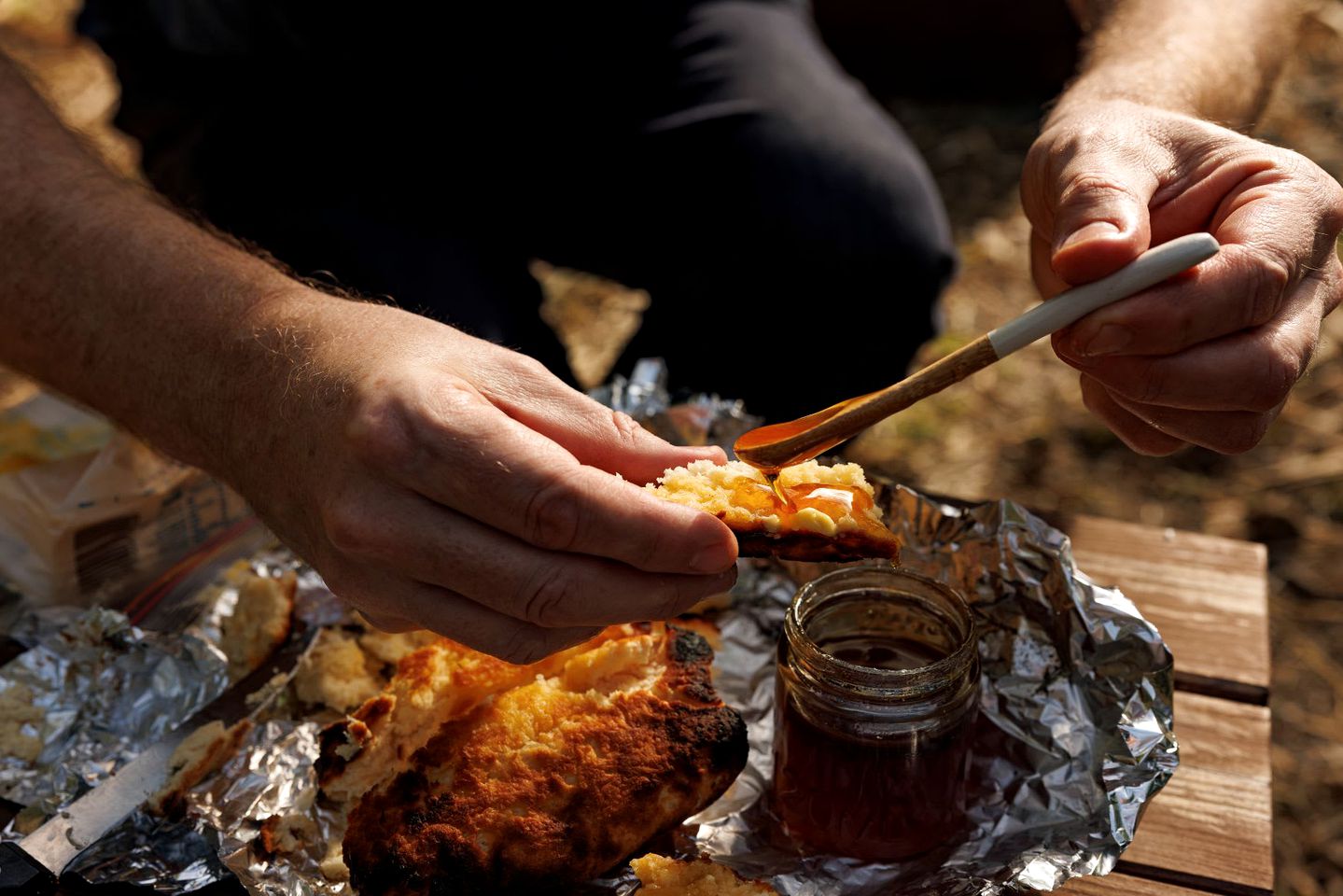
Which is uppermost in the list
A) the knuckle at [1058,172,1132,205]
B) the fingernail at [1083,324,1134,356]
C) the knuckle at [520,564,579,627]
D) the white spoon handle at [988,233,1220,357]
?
the knuckle at [1058,172,1132,205]

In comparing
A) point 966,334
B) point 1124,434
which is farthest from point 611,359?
point 1124,434

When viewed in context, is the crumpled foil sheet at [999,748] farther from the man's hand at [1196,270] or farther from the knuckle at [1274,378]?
the knuckle at [1274,378]

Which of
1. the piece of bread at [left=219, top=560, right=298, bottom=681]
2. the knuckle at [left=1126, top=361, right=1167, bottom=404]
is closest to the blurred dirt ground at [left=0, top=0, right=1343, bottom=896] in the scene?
the knuckle at [left=1126, top=361, right=1167, bottom=404]

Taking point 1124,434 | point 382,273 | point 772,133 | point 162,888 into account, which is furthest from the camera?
point 772,133

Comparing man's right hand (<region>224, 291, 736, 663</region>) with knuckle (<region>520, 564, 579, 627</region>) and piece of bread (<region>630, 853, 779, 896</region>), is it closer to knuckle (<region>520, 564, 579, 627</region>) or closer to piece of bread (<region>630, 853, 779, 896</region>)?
knuckle (<region>520, 564, 579, 627</region>)

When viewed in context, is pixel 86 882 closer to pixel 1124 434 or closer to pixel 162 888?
pixel 162 888

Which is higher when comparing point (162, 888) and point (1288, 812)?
point (162, 888)
